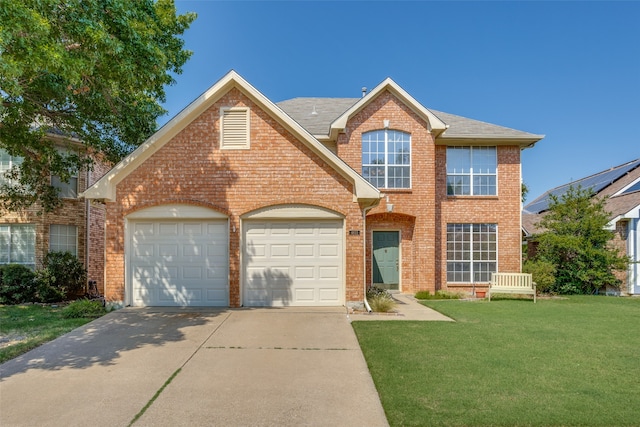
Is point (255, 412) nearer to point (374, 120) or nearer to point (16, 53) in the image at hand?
point (16, 53)

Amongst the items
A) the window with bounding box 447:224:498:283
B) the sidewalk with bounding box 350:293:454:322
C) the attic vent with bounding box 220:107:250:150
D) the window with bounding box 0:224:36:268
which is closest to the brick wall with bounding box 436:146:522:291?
the window with bounding box 447:224:498:283

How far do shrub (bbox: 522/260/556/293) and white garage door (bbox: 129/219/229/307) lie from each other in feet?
39.4

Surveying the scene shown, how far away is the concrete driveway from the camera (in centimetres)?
438

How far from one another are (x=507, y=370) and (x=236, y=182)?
7.88 m

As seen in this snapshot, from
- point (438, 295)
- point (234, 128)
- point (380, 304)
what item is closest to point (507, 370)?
point (380, 304)

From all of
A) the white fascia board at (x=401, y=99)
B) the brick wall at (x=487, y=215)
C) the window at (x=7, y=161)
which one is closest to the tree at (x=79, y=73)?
the window at (x=7, y=161)

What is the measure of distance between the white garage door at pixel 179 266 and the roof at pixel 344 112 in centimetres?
675

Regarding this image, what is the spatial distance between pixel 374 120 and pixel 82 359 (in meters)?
12.1

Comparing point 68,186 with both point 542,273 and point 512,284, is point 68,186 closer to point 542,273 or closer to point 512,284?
point 512,284

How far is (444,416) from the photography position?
425cm

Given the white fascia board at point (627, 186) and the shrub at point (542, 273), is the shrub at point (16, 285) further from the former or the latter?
the white fascia board at point (627, 186)

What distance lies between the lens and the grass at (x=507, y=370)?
14.2 feet

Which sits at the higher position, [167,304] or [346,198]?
[346,198]

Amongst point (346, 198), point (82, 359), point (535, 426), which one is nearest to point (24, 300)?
point (82, 359)
